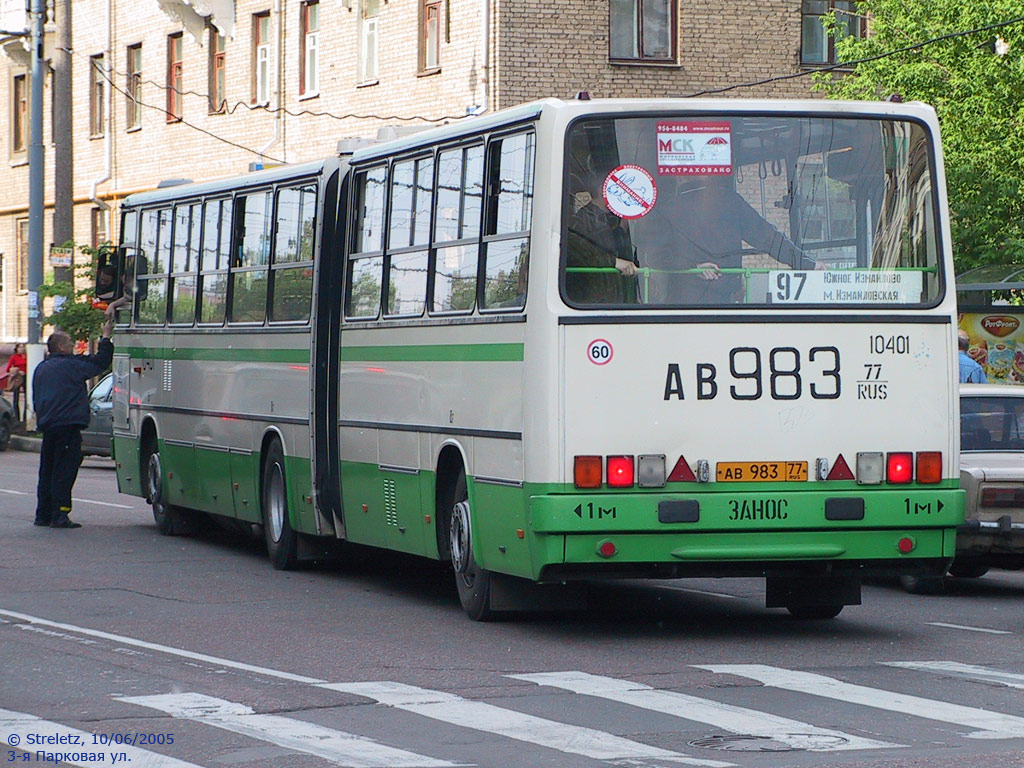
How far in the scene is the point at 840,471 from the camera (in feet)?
37.8

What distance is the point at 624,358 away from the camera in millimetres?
11273

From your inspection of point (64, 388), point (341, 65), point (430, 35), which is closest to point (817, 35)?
point (430, 35)

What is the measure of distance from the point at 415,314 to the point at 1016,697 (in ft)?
16.2

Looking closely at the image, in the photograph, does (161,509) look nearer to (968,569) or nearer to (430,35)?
(968,569)

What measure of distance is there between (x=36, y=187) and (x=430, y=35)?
23.0 ft

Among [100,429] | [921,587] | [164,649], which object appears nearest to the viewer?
[164,649]

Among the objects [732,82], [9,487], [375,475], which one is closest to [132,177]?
[732,82]

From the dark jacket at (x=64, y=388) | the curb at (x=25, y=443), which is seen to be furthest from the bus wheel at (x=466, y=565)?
the curb at (x=25, y=443)

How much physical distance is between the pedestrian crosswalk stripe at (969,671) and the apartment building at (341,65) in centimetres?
1679

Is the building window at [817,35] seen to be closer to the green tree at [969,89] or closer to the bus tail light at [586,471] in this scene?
the green tree at [969,89]

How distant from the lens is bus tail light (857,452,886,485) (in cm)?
1153

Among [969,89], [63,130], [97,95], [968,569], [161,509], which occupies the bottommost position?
[968,569]

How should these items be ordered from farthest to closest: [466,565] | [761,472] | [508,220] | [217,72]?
[217,72]
[466,565]
[508,220]
[761,472]

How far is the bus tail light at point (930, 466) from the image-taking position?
38.2 ft
